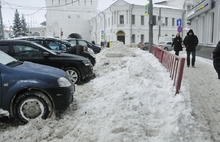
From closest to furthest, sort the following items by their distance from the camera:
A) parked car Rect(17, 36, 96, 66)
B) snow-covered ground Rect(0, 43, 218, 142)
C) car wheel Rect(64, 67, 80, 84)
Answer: snow-covered ground Rect(0, 43, 218, 142) < car wheel Rect(64, 67, 80, 84) < parked car Rect(17, 36, 96, 66)

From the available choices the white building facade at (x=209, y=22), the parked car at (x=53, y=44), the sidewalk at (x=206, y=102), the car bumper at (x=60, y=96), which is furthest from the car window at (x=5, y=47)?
the white building facade at (x=209, y=22)

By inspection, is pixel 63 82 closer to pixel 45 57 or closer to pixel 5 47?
pixel 45 57

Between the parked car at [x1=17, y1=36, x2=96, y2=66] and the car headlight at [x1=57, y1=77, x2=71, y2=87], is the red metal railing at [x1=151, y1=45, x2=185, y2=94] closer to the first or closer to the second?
the car headlight at [x1=57, y1=77, x2=71, y2=87]

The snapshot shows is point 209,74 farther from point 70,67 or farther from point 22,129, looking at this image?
point 22,129

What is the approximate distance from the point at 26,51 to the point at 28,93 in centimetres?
313

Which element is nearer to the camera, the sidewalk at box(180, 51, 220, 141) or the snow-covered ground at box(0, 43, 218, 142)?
the snow-covered ground at box(0, 43, 218, 142)

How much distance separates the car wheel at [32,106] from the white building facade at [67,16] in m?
53.1

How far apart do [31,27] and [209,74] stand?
75313 millimetres

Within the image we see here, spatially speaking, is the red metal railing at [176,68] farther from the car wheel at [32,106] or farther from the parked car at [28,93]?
the car wheel at [32,106]

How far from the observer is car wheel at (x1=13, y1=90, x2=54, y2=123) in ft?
13.7

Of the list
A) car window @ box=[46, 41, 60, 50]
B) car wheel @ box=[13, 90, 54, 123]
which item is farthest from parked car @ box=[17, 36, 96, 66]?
car wheel @ box=[13, 90, 54, 123]

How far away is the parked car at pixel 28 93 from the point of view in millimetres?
4109

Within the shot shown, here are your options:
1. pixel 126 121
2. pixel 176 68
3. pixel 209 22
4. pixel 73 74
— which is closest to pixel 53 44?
pixel 73 74

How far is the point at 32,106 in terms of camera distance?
166 inches
